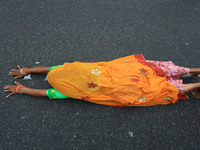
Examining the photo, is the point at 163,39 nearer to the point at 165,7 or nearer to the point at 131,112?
the point at 165,7

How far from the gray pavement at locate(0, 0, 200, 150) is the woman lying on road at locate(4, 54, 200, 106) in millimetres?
182

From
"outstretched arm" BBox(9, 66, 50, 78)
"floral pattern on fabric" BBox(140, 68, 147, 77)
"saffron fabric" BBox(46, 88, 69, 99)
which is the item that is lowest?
"saffron fabric" BBox(46, 88, 69, 99)

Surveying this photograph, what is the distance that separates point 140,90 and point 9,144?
1356 mm

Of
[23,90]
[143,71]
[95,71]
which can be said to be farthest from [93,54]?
[23,90]

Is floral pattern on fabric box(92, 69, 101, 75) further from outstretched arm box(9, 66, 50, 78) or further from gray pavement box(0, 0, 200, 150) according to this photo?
outstretched arm box(9, 66, 50, 78)

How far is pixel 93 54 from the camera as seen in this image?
6.58 feet

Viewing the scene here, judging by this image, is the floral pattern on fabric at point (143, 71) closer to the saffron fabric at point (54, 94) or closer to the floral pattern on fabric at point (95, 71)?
the floral pattern on fabric at point (95, 71)

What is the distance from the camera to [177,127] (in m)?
1.54

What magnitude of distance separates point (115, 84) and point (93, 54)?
75 centimetres

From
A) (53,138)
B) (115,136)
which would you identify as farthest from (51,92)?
(115,136)

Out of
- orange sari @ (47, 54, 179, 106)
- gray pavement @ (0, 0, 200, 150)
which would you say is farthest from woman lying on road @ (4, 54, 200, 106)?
gray pavement @ (0, 0, 200, 150)

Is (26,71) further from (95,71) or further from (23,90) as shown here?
(95,71)

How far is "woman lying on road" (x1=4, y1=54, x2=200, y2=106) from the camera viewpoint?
4.54 ft

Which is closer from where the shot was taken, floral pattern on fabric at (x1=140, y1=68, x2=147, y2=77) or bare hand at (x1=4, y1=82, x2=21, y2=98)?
floral pattern on fabric at (x1=140, y1=68, x2=147, y2=77)
